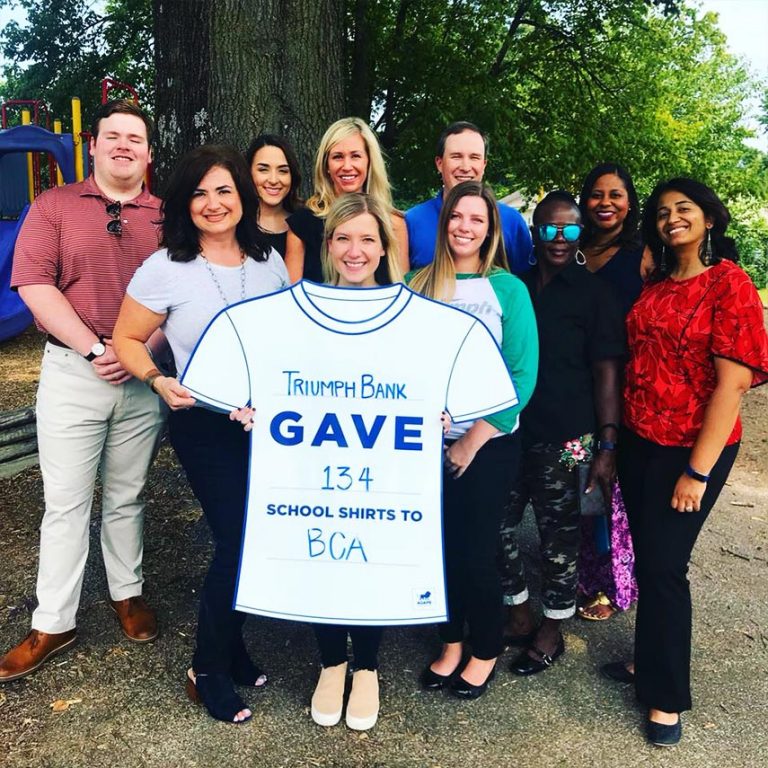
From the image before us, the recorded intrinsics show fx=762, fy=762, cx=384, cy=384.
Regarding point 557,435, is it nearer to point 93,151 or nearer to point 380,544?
point 380,544

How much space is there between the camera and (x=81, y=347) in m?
3.08

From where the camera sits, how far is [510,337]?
112 inches

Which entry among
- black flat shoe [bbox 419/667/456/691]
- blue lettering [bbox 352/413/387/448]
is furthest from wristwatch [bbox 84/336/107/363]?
black flat shoe [bbox 419/667/456/691]

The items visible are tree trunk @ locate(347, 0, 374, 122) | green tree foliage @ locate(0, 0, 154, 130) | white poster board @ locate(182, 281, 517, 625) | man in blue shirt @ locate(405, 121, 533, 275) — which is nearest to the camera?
white poster board @ locate(182, 281, 517, 625)

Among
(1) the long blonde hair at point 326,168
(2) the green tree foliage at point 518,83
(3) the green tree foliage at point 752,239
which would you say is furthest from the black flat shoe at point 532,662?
(3) the green tree foliage at point 752,239

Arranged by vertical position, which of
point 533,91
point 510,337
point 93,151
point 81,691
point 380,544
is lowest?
point 81,691

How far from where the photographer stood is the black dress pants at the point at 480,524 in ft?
9.62

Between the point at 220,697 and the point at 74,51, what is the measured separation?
21.9 metres

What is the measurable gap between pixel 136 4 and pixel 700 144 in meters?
18.0

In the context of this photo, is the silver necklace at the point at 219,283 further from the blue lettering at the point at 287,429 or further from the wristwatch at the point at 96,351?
the wristwatch at the point at 96,351

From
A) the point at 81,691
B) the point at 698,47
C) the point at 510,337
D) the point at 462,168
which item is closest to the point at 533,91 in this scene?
the point at 698,47

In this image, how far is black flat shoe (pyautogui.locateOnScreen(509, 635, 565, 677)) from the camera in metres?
3.40

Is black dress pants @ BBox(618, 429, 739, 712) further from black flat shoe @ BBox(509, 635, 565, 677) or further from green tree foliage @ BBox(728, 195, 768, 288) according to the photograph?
green tree foliage @ BBox(728, 195, 768, 288)

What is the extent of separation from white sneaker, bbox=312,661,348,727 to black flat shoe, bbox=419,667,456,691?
15.7 inches
